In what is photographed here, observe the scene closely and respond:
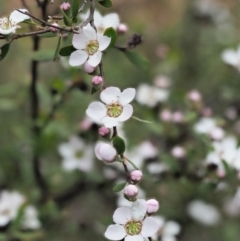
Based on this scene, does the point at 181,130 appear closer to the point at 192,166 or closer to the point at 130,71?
the point at 192,166

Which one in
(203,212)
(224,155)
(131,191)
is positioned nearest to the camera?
(131,191)

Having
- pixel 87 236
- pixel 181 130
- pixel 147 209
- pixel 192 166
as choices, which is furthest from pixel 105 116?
pixel 87 236

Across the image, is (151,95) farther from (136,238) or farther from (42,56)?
(136,238)

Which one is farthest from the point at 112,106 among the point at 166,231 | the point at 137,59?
the point at 166,231

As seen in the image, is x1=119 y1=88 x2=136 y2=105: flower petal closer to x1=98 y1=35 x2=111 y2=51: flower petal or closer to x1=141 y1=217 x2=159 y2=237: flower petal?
x1=98 y1=35 x2=111 y2=51: flower petal

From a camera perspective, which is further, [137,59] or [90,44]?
[137,59]

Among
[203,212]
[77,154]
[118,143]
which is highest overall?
[118,143]

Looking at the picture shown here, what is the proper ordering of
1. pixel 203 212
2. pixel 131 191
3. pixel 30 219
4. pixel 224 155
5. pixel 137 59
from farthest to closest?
pixel 203 212
pixel 30 219
pixel 224 155
pixel 137 59
pixel 131 191

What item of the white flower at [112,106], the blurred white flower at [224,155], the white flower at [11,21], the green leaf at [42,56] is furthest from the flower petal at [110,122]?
the blurred white flower at [224,155]

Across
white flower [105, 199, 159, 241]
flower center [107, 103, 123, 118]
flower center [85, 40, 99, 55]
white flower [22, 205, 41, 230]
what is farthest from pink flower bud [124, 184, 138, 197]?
white flower [22, 205, 41, 230]
